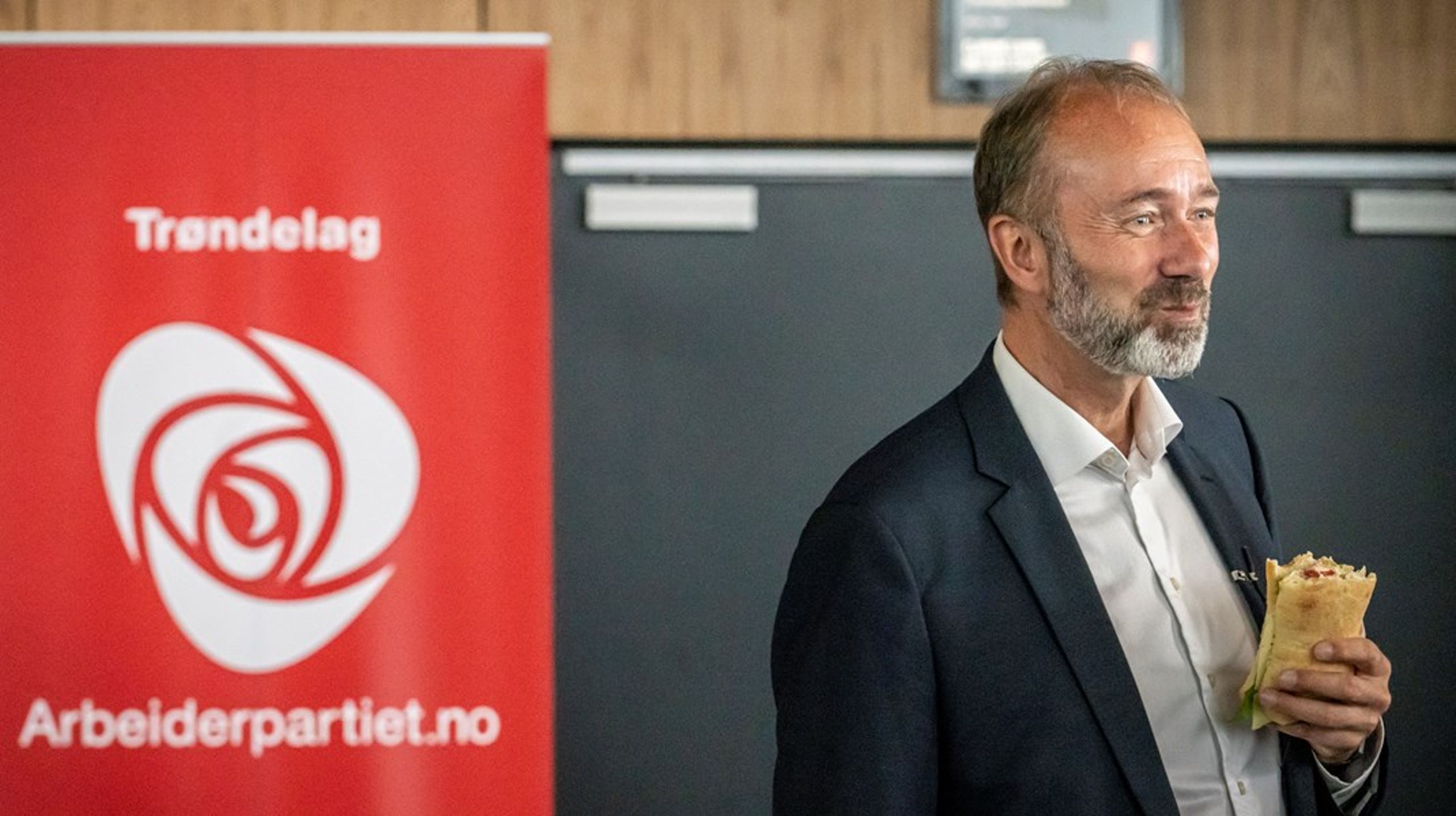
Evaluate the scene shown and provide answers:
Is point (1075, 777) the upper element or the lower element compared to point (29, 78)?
lower

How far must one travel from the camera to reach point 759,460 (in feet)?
11.7

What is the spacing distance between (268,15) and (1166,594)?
2.60m

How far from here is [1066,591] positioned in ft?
4.80

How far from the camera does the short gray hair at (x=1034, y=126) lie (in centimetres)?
160

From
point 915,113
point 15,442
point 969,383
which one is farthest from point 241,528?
point 969,383

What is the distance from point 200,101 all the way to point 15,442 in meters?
0.75

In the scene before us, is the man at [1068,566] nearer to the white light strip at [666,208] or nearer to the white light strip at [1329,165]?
the white light strip at [666,208]

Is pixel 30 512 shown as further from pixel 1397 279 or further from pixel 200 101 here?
pixel 1397 279

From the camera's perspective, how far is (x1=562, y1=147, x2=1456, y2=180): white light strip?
3537 millimetres

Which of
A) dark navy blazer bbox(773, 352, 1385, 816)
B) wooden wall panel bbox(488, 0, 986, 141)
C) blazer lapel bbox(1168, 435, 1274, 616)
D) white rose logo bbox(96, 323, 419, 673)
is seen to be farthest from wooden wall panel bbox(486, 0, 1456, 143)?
dark navy blazer bbox(773, 352, 1385, 816)

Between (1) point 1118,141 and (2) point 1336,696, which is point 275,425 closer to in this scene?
(1) point 1118,141

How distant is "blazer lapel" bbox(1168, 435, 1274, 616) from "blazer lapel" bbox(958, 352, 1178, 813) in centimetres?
21

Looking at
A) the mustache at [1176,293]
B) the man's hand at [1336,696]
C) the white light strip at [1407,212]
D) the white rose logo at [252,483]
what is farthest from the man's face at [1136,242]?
the white light strip at [1407,212]

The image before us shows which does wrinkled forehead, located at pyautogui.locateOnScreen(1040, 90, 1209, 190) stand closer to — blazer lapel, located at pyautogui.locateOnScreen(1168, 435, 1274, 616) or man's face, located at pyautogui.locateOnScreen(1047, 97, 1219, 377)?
man's face, located at pyautogui.locateOnScreen(1047, 97, 1219, 377)
